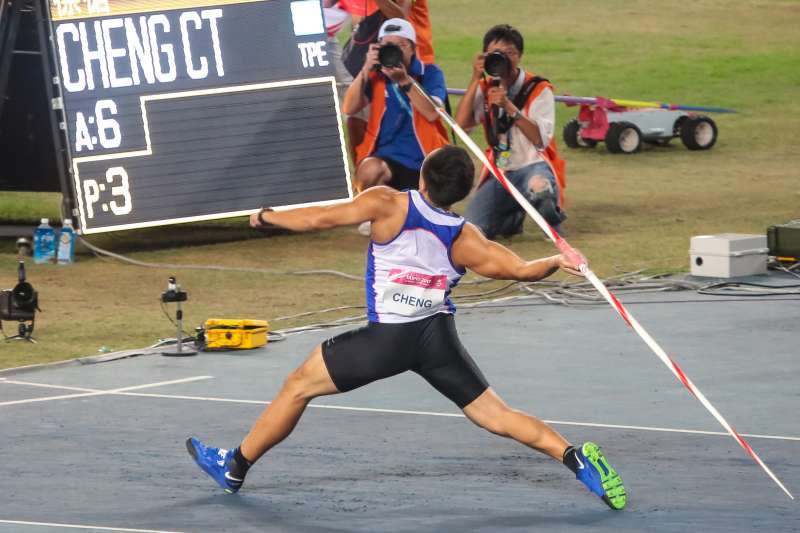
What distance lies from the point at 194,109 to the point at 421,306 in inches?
292

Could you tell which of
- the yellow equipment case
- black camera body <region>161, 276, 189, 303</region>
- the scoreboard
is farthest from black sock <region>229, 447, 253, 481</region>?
the scoreboard

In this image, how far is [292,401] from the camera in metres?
7.55

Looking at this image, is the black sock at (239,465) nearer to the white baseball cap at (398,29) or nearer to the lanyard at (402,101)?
the white baseball cap at (398,29)

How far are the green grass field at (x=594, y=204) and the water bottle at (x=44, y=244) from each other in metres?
0.25

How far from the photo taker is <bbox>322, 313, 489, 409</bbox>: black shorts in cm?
749

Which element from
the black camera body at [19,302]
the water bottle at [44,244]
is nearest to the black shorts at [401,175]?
the water bottle at [44,244]

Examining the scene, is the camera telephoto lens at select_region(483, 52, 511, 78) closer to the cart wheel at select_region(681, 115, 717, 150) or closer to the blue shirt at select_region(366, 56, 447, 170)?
the blue shirt at select_region(366, 56, 447, 170)

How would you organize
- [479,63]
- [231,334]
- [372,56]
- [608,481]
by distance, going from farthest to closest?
[479,63], [372,56], [231,334], [608,481]

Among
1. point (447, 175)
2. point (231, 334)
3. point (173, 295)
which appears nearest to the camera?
point (447, 175)

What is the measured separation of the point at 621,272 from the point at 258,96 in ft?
10.9

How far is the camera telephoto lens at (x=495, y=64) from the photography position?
45.9ft

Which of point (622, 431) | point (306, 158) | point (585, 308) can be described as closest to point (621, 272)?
point (585, 308)

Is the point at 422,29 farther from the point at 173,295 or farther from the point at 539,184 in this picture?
the point at 173,295

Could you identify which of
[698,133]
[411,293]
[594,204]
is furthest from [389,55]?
[698,133]
